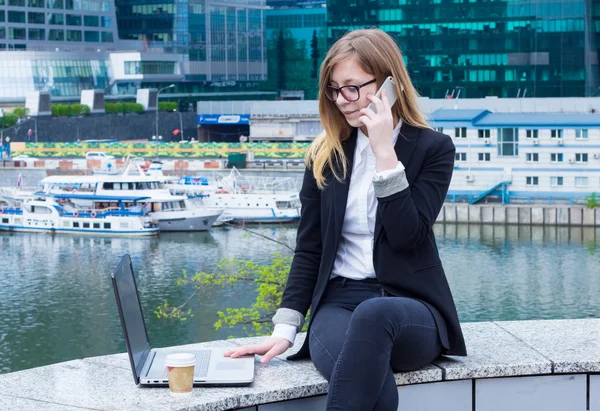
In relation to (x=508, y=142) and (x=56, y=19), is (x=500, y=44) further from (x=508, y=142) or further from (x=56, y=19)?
(x=56, y=19)

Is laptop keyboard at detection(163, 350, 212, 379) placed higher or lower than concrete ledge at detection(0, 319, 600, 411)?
higher

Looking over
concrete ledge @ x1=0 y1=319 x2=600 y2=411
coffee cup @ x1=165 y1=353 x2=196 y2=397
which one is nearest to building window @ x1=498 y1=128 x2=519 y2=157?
concrete ledge @ x1=0 y1=319 x2=600 y2=411

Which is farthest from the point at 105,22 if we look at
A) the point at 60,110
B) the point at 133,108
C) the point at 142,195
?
Answer: the point at 142,195

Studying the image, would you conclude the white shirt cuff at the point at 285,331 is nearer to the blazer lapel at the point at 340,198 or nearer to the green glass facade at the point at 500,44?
the blazer lapel at the point at 340,198

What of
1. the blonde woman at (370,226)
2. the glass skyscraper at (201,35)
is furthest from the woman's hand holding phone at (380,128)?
the glass skyscraper at (201,35)

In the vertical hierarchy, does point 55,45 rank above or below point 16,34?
below

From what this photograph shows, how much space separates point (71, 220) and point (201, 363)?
32.2 metres

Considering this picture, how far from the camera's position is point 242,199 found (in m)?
36.8

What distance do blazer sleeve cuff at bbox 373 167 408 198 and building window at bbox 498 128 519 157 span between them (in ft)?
108

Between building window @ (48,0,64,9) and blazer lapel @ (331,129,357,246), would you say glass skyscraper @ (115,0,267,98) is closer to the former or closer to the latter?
building window @ (48,0,64,9)

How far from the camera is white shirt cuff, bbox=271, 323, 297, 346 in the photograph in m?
3.50

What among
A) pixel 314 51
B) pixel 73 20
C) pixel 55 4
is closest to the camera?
pixel 314 51

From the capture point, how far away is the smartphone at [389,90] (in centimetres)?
334

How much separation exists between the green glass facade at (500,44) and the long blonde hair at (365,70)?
50.3 meters
